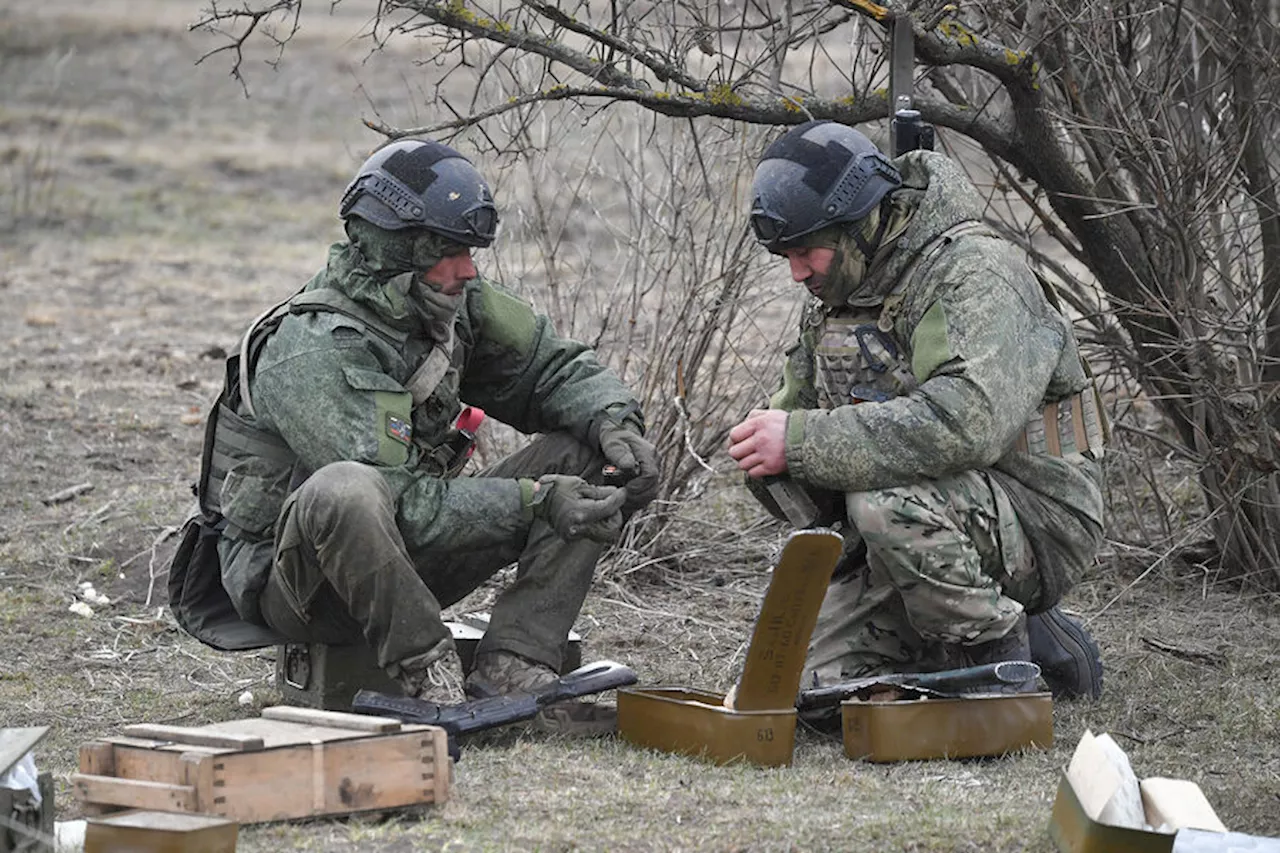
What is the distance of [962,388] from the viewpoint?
16.0 ft

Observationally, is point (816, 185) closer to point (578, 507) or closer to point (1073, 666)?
point (578, 507)

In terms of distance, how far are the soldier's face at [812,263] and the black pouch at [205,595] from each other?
5.83 feet

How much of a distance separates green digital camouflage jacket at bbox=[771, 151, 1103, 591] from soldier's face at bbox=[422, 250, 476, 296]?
0.97 meters

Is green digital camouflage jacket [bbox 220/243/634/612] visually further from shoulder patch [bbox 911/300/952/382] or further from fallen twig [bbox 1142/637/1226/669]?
fallen twig [bbox 1142/637/1226/669]

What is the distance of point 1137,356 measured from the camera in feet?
21.5

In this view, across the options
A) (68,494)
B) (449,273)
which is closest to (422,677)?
(449,273)

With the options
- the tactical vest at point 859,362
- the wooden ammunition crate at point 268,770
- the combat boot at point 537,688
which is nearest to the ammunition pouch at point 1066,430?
the tactical vest at point 859,362

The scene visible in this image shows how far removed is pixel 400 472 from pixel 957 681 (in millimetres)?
1560

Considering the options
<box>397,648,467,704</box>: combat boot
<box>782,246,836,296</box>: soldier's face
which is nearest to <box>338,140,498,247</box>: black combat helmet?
<box>782,246,836,296</box>: soldier's face

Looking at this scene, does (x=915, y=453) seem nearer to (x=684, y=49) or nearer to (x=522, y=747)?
(x=522, y=747)

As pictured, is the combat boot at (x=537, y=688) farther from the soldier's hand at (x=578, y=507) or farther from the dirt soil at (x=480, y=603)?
the soldier's hand at (x=578, y=507)

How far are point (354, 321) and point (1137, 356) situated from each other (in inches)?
117

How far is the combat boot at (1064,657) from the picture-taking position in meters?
5.48

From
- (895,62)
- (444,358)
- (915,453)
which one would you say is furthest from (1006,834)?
(895,62)
